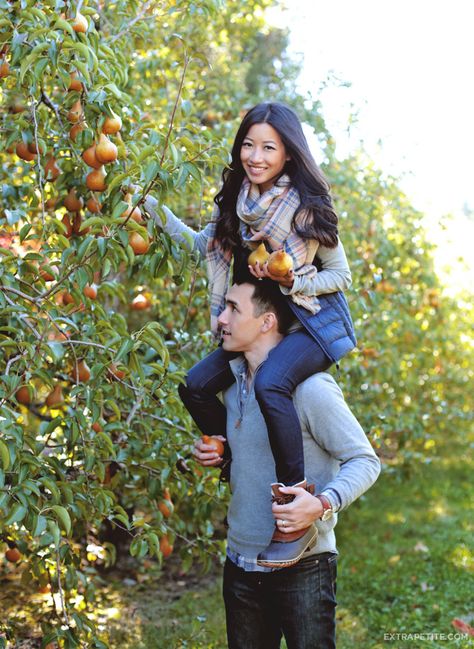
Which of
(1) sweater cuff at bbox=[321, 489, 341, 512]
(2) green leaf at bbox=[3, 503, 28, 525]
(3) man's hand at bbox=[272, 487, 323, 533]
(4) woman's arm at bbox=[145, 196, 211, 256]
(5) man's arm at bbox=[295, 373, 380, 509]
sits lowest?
(2) green leaf at bbox=[3, 503, 28, 525]

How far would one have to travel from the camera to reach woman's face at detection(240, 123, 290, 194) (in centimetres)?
210

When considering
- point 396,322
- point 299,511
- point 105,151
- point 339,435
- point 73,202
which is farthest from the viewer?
point 396,322

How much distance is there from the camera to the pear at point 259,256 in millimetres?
1998

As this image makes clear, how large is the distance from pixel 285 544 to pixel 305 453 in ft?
0.82

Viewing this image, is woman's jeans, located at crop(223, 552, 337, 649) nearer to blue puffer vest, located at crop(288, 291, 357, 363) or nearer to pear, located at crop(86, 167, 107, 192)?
blue puffer vest, located at crop(288, 291, 357, 363)

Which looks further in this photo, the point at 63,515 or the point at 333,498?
the point at 63,515

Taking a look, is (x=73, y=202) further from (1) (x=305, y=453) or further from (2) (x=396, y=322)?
(2) (x=396, y=322)

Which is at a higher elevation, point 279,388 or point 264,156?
point 264,156

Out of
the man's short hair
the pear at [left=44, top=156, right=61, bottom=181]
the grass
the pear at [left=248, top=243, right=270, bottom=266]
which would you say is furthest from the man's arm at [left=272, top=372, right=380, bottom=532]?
the pear at [left=44, top=156, right=61, bottom=181]

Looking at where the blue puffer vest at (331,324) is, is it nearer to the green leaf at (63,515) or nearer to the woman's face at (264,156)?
the woman's face at (264,156)

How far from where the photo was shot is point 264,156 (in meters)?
2.10

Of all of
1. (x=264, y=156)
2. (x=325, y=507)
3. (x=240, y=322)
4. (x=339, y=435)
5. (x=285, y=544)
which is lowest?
(x=285, y=544)

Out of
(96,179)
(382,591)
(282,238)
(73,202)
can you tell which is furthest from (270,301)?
(382,591)

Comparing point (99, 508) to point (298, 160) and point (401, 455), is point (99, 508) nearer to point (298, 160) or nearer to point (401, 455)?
point (298, 160)
